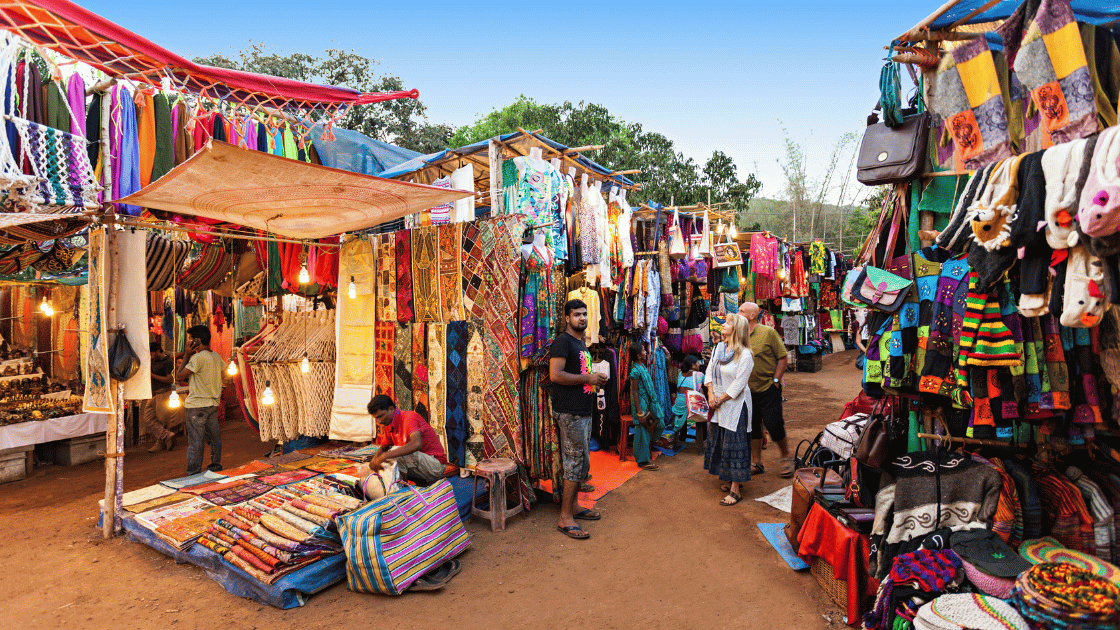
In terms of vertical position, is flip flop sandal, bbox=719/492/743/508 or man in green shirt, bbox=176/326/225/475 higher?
man in green shirt, bbox=176/326/225/475

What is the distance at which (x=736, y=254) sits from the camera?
8844 millimetres

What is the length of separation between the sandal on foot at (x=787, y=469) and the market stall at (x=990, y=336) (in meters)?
2.32

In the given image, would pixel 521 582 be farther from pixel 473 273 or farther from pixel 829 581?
pixel 473 273

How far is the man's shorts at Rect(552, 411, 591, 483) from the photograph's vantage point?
15.0 feet

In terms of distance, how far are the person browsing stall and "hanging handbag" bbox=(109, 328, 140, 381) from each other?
2013 millimetres

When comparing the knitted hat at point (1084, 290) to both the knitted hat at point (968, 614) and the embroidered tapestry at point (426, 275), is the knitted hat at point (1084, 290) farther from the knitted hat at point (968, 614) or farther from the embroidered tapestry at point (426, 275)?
the embroidered tapestry at point (426, 275)

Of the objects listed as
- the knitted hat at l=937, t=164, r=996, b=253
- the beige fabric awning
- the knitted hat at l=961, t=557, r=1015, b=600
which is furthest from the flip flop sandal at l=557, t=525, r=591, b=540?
the knitted hat at l=937, t=164, r=996, b=253

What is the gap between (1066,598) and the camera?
7.31 ft

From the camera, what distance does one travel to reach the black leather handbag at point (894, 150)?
3264mm

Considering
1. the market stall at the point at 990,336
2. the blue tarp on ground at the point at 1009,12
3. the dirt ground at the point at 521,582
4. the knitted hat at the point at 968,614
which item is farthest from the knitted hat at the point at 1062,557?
the blue tarp on ground at the point at 1009,12

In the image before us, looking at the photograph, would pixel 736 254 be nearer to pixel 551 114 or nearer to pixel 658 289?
pixel 658 289

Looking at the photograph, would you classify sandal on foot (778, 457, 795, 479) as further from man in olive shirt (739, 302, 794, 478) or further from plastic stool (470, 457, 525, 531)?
plastic stool (470, 457, 525, 531)

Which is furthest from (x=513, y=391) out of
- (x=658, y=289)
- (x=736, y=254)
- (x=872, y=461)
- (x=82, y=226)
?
(x=736, y=254)

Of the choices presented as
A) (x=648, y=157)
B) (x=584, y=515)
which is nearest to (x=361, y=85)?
(x=648, y=157)
